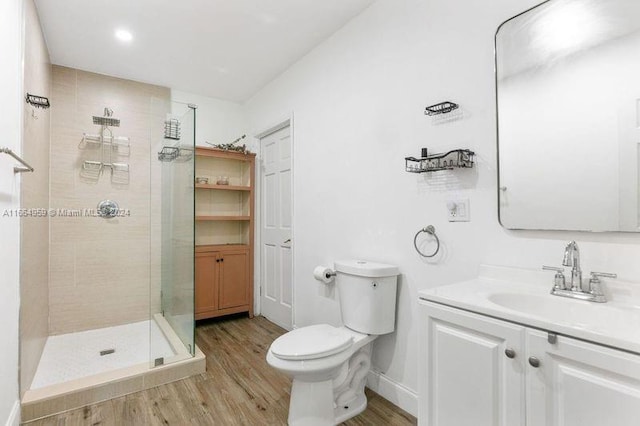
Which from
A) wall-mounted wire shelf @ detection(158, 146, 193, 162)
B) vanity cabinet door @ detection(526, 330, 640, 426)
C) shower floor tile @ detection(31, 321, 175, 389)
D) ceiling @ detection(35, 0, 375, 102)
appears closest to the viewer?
vanity cabinet door @ detection(526, 330, 640, 426)

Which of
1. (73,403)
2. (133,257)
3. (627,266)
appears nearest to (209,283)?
(133,257)

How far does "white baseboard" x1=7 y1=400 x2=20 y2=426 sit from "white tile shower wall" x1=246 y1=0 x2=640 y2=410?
1.88 meters

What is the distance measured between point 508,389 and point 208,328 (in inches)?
116

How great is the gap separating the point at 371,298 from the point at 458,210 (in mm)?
701

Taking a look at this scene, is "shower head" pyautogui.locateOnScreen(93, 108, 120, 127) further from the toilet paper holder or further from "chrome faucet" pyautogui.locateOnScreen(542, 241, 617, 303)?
"chrome faucet" pyautogui.locateOnScreen(542, 241, 617, 303)

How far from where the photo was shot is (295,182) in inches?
120

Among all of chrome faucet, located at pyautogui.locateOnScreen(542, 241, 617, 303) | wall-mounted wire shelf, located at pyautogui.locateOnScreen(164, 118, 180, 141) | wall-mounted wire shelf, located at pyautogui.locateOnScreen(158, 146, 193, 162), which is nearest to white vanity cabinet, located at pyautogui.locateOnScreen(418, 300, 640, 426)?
chrome faucet, located at pyautogui.locateOnScreen(542, 241, 617, 303)

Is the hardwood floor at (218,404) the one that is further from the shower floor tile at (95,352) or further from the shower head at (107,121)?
the shower head at (107,121)

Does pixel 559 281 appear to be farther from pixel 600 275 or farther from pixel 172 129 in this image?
pixel 172 129

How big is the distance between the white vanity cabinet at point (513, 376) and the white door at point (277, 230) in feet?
6.52

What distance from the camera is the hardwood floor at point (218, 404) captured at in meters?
1.87

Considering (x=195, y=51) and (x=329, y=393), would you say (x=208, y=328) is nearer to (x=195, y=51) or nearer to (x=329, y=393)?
(x=329, y=393)

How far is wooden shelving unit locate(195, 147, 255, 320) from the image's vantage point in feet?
11.2

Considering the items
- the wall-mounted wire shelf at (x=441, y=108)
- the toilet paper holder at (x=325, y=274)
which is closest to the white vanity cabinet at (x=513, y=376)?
the wall-mounted wire shelf at (x=441, y=108)
